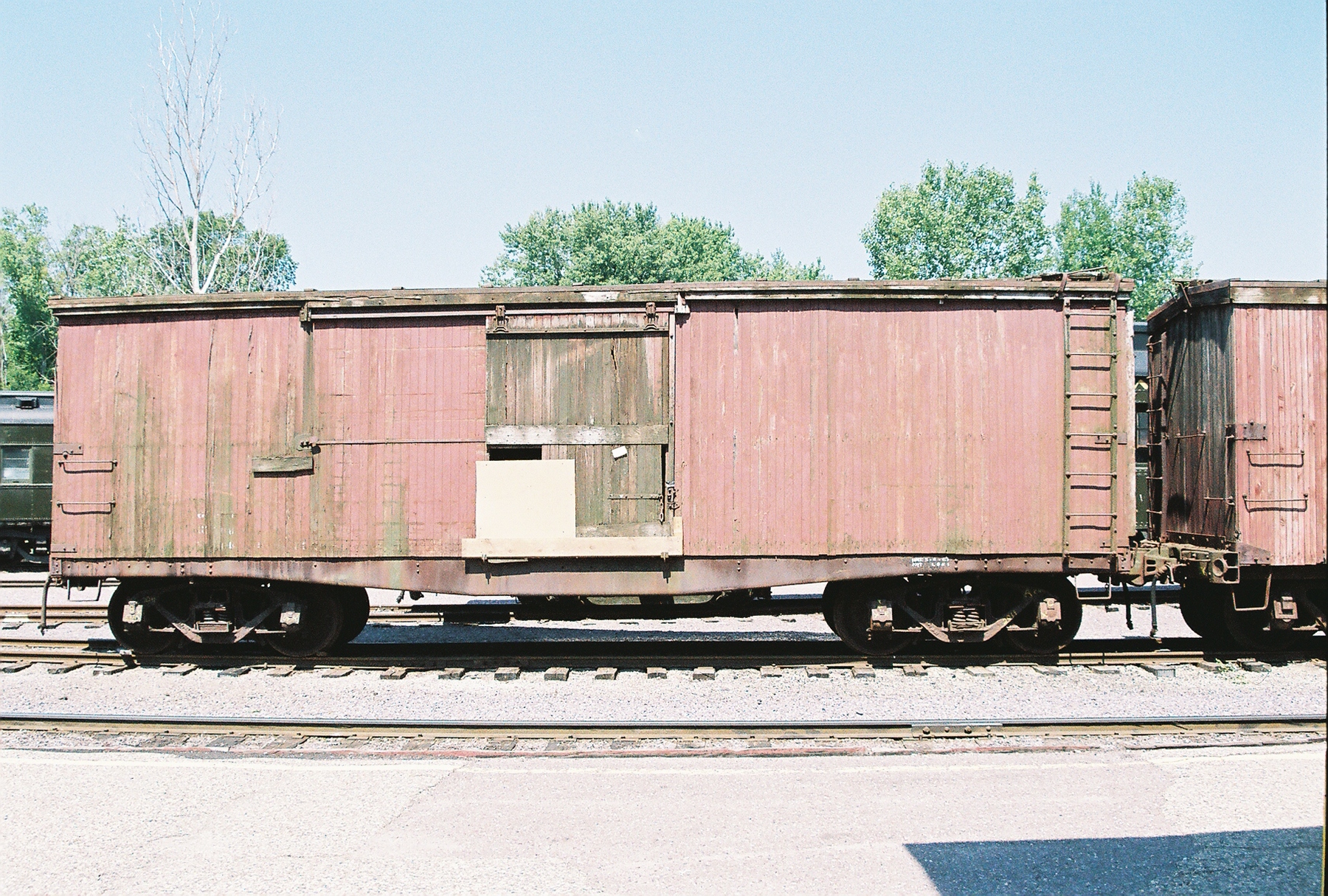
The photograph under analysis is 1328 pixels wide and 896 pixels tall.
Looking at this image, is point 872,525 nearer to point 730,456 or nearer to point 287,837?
point 730,456

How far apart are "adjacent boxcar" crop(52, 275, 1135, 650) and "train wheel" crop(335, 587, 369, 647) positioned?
2.43 ft

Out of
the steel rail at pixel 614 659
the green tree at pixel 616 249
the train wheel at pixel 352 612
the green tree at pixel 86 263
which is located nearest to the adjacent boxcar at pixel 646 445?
the steel rail at pixel 614 659

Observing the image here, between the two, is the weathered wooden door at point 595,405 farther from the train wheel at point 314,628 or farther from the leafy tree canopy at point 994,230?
the leafy tree canopy at point 994,230

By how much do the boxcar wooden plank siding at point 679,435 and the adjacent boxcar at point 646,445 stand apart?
0.02 metres

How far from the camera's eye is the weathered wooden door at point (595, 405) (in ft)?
28.1

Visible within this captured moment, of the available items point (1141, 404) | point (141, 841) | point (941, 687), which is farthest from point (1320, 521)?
point (141, 841)

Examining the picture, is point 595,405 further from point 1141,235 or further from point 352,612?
point 1141,235

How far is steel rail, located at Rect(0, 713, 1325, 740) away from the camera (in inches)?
271

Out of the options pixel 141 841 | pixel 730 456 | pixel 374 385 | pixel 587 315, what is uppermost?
pixel 587 315

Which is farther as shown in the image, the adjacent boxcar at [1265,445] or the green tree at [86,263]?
the green tree at [86,263]

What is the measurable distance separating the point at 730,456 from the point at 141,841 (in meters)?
5.51

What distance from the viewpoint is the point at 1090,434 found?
28.1 ft

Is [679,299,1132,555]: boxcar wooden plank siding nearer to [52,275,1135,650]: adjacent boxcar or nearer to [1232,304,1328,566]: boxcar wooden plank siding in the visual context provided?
[52,275,1135,650]: adjacent boxcar

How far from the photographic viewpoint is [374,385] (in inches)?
346
